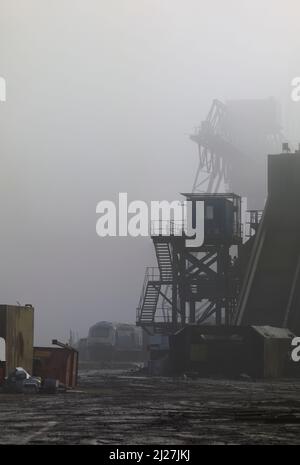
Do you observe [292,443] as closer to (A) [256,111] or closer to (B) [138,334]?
(B) [138,334]

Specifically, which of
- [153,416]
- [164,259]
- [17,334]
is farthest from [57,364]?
[164,259]

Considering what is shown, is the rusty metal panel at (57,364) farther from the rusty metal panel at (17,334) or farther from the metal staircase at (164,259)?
the metal staircase at (164,259)

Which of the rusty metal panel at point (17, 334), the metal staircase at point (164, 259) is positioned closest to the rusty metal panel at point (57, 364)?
the rusty metal panel at point (17, 334)

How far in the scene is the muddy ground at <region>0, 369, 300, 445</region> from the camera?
1745 cm

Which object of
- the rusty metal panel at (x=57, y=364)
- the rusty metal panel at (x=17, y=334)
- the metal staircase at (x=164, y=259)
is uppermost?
the metal staircase at (x=164, y=259)

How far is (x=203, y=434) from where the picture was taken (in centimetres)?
1811

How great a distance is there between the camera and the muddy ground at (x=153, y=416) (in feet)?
57.3

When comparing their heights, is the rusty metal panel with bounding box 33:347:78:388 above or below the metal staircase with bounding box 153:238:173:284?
below

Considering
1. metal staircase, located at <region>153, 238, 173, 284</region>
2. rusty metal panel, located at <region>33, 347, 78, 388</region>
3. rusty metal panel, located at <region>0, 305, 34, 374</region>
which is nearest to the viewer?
rusty metal panel, located at <region>0, 305, 34, 374</region>

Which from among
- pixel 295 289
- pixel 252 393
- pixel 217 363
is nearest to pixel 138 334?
pixel 295 289

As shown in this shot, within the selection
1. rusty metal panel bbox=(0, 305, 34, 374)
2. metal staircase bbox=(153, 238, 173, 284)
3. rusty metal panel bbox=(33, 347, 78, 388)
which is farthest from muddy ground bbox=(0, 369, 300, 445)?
metal staircase bbox=(153, 238, 173, 284)

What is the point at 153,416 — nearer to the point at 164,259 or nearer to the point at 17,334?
the point at 17,334

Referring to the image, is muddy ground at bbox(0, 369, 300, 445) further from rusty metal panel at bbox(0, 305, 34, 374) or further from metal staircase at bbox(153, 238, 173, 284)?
metal staircase at bbox(153, 238, 173, 284)

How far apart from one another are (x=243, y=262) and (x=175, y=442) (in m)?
48.3
